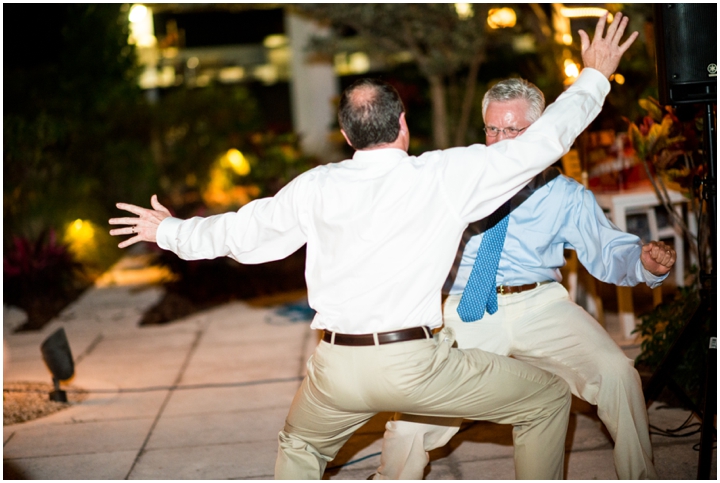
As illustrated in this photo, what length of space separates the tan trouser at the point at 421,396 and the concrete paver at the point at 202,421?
780mm

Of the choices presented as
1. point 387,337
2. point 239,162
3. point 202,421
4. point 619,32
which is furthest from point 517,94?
point 239,162

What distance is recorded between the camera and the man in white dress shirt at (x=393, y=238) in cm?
252

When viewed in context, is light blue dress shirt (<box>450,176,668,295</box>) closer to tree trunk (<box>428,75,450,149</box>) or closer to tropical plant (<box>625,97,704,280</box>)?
tropical plant (<box>625,97,704,280</box>)

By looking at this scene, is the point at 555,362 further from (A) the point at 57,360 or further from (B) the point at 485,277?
(A) the point at 57,360

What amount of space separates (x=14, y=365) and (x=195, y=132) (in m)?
8.74

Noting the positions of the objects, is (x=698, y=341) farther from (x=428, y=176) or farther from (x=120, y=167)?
(x=120, y=167)

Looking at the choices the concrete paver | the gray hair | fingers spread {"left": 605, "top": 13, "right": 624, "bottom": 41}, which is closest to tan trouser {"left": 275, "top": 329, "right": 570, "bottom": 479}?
the concrete paver

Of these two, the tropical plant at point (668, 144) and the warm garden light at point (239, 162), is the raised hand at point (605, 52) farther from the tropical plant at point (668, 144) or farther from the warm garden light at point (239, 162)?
the warm garden light at point (239, 162)

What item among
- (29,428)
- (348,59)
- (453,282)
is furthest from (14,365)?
(348,59)

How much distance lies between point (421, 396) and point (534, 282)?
0.95 meters

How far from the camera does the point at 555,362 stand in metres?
3.21

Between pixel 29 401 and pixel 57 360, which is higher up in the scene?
pixel 57 360

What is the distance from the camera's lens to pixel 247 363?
5703 mm

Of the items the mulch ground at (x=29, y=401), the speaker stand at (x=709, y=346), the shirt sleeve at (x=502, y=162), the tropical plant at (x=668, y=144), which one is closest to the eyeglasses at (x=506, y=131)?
the shirt sleeve at (x=502, y=162)
